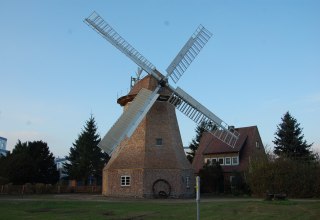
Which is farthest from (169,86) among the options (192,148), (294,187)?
(192,148)

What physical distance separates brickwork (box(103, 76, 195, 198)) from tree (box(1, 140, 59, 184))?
1638 centimetres

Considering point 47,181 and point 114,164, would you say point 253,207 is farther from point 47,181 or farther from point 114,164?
point 47,181

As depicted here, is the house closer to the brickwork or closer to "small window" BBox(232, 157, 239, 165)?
"small window" BBox(232, 157, 239, 165)

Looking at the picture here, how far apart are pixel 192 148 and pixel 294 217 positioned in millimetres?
49553

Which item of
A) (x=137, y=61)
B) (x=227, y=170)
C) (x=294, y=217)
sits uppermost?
(x=137, y=61)

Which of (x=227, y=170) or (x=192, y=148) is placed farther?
(x=192, y=148)

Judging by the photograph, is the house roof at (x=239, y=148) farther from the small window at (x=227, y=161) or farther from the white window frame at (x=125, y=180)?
the white window frame at (x=125, y=180)

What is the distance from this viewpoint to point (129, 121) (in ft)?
101

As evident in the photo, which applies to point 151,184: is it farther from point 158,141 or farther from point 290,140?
point 290,140

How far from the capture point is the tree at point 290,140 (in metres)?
46.1

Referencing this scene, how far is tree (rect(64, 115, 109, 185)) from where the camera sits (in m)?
58.5

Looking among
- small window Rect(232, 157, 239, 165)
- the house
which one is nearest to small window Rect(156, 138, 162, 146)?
the house

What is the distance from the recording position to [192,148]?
216 ft

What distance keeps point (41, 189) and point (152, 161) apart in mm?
16338
